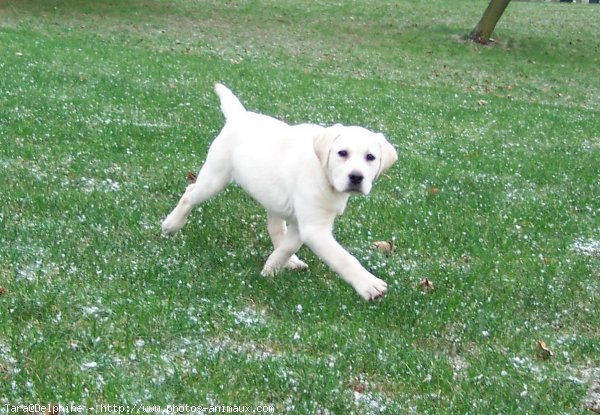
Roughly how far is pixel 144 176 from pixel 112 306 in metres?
3.69

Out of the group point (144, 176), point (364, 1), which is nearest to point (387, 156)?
point (144, 176)

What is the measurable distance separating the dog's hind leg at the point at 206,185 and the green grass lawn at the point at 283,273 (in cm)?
18

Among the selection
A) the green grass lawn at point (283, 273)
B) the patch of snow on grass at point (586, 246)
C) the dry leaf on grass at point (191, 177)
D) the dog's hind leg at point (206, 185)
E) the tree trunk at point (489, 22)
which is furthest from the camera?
the tree trunk at point (489, 22)

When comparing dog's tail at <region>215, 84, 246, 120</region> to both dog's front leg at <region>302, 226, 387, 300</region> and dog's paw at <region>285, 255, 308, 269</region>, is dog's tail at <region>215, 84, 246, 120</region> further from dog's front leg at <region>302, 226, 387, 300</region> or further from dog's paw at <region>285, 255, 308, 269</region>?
dog's front leg at <region>302, 226, 387, 300</region>

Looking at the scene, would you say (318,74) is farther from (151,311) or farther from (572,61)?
(151,311)

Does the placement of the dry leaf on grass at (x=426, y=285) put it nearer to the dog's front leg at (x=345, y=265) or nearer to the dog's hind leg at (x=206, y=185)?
the dog's front leg at (x=345, y=265)

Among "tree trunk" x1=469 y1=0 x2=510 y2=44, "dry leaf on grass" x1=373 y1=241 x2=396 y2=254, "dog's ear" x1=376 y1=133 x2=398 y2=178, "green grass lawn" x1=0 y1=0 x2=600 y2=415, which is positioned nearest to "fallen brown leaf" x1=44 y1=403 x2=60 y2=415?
"green grass lawn" x1=0 y1=0 x2=600 y2=415

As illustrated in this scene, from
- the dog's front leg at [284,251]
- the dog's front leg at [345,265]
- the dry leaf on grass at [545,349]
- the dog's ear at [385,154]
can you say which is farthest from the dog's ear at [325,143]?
the dry leaf on grass at [545,349]

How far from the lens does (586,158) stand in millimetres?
12438

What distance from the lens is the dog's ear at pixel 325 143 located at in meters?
5.92

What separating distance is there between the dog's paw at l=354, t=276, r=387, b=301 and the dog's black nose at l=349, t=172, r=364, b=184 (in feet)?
2.43

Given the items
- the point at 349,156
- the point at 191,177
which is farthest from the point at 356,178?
the point at 191,177

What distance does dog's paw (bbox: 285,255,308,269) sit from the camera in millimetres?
6801

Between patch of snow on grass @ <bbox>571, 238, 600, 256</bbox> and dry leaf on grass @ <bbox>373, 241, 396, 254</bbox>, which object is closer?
dry leaf on grass @ <bbox>373, 241, 396, 254</bbox>
